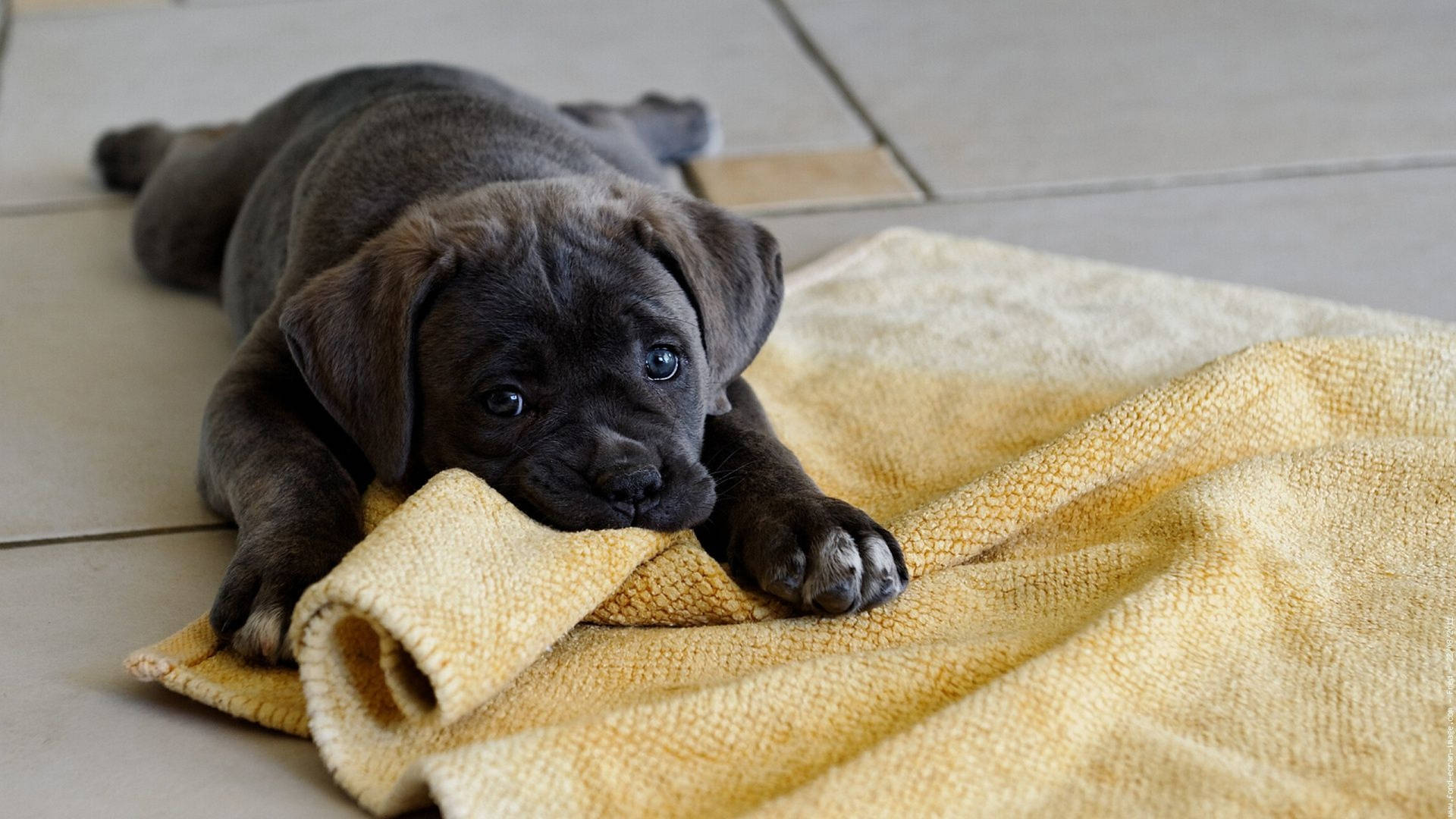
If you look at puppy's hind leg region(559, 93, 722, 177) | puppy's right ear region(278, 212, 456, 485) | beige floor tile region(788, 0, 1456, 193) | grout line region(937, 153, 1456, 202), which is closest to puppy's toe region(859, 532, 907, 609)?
puppy's right ear region(278, 212, 456, 485)

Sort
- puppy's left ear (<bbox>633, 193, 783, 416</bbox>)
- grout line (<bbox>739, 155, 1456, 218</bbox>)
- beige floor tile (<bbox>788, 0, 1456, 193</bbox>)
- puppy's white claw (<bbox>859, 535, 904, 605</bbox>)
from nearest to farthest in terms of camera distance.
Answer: puppy's white claw (<bbox>859, 535, 904, 605</bbox>) < puppy's left ear (<bbox>633, 193, 783, 416</bbox>) < grout line (<bbox>739, 155, 1456, 218</bbox>) < beige floor tile (<bbox>788, 0, 1456, 193</bbox>)

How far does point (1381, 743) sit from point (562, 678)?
1.43 metres

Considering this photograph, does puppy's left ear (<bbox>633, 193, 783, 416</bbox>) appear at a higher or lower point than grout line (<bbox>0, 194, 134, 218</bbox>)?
lower

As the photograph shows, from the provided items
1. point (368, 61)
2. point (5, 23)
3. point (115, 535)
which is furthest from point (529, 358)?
point (5, 23)

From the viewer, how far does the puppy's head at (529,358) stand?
2.96 meters

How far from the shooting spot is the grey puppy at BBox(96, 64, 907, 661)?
2900 mm

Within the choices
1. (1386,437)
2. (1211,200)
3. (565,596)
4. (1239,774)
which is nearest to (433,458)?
(565,596)

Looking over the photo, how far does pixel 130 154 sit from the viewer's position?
19.5 feet

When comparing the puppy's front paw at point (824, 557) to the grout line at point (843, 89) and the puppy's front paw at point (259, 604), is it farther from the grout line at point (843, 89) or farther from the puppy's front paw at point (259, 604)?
the grout line at point (843, 89)

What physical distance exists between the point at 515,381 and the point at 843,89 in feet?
14.2

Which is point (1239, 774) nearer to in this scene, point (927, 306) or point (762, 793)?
point (762, 793)

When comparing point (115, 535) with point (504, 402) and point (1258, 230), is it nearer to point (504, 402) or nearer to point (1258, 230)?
point (504, 402)

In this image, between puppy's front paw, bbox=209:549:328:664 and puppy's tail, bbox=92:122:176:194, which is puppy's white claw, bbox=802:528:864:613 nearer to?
puppy's front paw, bbox=209:549:328:664

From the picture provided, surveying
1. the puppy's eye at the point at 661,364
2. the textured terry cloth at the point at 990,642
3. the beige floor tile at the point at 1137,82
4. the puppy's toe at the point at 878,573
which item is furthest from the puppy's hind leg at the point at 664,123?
the puppy's toe at the point at 878,573
